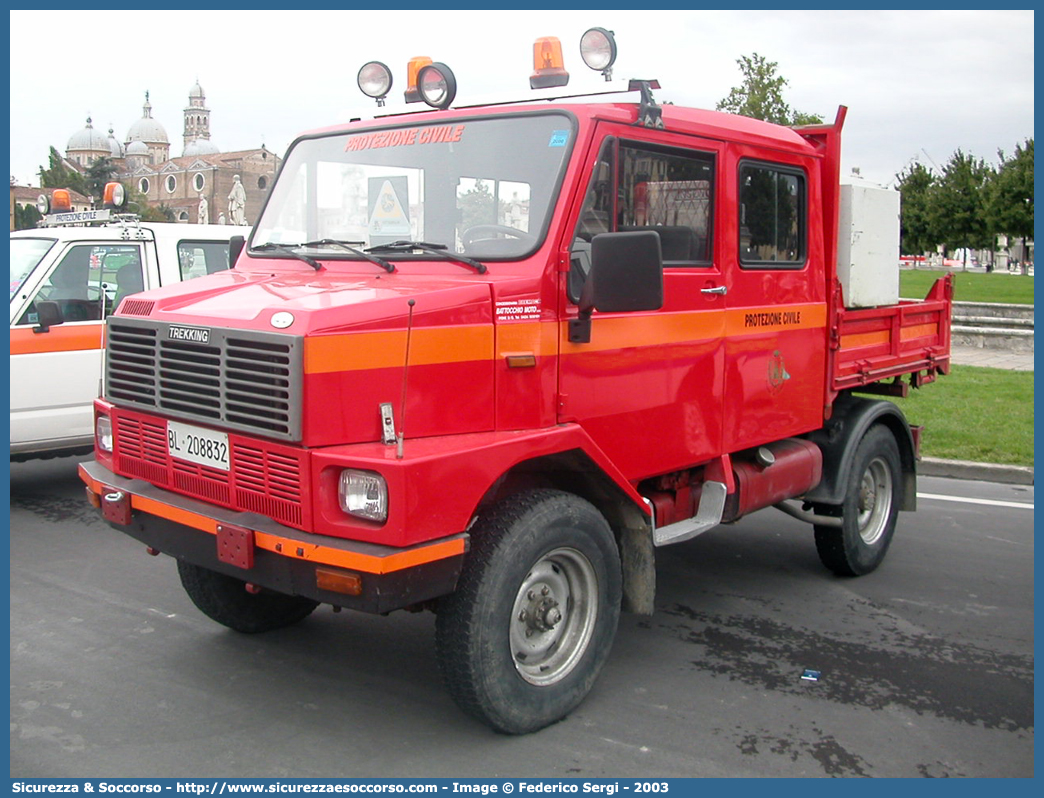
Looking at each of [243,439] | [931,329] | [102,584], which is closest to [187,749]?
[243,439]

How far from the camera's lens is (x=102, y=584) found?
6.16 meters

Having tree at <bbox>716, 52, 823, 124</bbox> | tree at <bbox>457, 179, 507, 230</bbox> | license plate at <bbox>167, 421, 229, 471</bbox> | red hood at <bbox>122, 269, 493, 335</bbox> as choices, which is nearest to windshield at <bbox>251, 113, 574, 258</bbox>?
tree at <bbox>457, 179, 507, 230</bbox>

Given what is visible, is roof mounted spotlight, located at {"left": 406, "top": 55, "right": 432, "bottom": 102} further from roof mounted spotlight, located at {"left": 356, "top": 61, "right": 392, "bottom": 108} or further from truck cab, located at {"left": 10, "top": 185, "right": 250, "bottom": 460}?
truck cab, located at {"left": 10, "top": 185, "right": 250, "bottom": 460}

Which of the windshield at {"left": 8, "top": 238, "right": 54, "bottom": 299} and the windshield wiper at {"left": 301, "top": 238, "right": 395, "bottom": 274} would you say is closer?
the windshield wiper at {"left": 301, "top": 238, "right": 395, "bottom": 274}

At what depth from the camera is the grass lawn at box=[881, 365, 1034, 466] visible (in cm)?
991

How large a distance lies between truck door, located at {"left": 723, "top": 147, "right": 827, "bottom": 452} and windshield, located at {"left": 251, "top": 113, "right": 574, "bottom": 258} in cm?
123

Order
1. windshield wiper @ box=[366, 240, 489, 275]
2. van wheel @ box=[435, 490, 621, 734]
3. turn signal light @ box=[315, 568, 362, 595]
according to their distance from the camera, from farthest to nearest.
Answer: windshield wiper @ box=[366, 240, 489, 275] → van wheel @ box=[435, 490, 621, 734] → turn signal light @ box=[315, 568, 362, 595]

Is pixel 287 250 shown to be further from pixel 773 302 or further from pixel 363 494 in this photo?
pixel 773 302

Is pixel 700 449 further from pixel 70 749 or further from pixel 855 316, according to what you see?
pixel 70 749

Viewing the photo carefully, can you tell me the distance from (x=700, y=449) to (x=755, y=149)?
5.25ft

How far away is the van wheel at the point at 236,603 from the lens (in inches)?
200

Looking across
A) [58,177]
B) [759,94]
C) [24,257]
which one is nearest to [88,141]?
[58,177]

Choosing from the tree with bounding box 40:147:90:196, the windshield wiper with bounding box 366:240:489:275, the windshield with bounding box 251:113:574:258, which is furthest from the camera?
the tree with bounding box 40:147:90:196

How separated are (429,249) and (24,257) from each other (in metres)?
5.21
